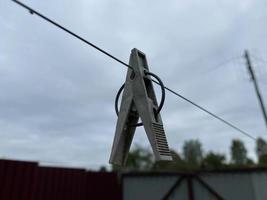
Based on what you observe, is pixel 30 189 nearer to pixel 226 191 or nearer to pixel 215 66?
pixel 226 191

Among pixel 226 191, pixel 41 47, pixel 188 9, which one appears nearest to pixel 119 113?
pixel 41 47

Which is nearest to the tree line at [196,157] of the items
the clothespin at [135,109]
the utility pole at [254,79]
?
the utility pole at [254,79]

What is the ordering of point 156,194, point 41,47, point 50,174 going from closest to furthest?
point 41,47, point 50,174, point 156,194

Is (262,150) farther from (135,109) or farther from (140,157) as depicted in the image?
(140,157)

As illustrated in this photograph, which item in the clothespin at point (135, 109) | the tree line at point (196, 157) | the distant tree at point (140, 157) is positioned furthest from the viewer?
the distant tree at point (140, 157)

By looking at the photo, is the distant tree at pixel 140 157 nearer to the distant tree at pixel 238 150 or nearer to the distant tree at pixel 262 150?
the distant tree at pixel 262 150

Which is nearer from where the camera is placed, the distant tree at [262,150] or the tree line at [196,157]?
the distant tree at [262,150]

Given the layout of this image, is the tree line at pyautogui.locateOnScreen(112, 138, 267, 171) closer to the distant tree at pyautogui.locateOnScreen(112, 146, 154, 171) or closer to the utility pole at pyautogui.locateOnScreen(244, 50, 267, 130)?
the distant tree at pyautogui.locateOnScreen(112, 146, 154, 171)

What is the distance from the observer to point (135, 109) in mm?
1822

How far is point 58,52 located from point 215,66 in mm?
6142

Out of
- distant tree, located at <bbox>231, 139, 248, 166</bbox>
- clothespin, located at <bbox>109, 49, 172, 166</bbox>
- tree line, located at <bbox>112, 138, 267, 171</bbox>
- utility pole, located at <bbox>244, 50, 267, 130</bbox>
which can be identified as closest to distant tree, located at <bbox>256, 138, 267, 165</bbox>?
tree line, located at <bbox>112, 138, 267, 171</bbox>

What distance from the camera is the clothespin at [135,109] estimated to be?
5.49 feet

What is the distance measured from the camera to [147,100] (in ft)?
5.66

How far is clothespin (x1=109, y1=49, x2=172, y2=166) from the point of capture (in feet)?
5.49
